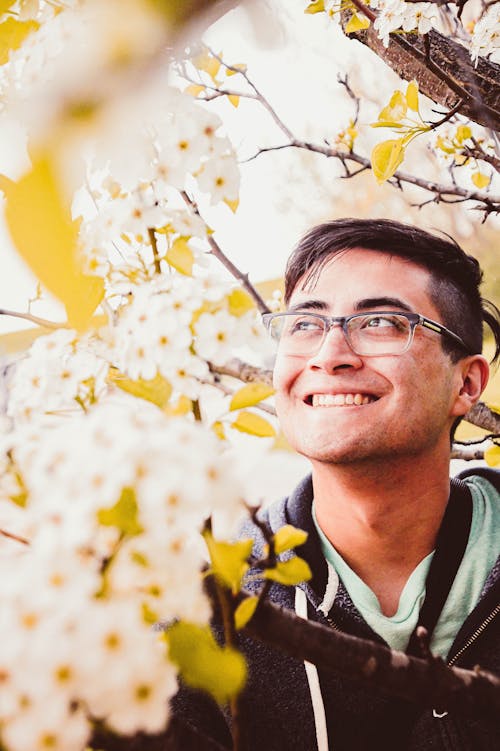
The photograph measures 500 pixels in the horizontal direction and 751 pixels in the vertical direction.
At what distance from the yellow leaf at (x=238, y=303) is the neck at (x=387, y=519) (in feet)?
2.19

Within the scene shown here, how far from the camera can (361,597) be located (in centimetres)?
116

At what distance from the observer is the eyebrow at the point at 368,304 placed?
1.15 metres

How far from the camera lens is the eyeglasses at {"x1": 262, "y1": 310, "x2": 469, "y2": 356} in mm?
1129

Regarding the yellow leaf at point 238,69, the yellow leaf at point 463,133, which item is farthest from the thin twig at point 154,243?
the yellow leaf at point 463,133

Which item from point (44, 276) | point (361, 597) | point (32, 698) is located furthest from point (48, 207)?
point (361, 597)

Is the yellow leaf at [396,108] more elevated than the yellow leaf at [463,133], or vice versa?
the yellow leaf at [463,133]

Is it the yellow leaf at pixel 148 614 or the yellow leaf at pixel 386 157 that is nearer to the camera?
the yellow leaf at pixel 148 614

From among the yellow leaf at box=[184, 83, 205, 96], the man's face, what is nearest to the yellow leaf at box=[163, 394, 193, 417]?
the man's face

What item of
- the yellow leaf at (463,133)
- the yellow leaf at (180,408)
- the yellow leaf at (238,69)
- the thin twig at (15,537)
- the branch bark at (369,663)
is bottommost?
the branch bark at (369,663)

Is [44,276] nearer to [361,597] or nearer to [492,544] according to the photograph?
[361,597]

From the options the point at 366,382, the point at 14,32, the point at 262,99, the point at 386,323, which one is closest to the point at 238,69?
the point at 262,99

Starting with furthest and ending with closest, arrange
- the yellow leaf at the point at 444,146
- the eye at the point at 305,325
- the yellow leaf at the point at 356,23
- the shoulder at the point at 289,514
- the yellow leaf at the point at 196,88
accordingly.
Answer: the yellow leaf at the point at 444,146, the yellow leaf at the point at 196,88, the shoulder at the point at 289,514, the eye at the point at 305,325, the yellow leaf at the point at 356,23

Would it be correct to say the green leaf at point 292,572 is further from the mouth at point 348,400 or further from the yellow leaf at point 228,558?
the mouth at point 348,400

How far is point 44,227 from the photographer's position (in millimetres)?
254
